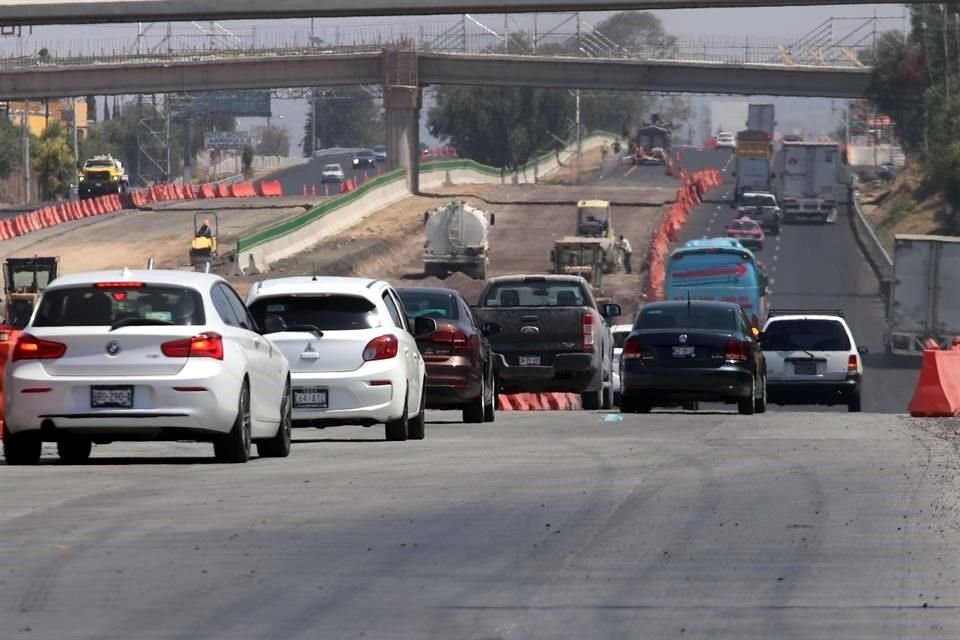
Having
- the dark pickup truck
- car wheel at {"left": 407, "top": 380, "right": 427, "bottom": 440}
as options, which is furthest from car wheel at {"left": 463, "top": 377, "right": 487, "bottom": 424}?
the dark pickup truck

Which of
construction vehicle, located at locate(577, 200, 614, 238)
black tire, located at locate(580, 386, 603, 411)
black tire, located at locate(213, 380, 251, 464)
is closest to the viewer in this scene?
black tire, located at locate(213, 380, 251, 464)

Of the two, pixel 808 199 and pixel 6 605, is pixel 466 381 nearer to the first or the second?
pixel 6 605

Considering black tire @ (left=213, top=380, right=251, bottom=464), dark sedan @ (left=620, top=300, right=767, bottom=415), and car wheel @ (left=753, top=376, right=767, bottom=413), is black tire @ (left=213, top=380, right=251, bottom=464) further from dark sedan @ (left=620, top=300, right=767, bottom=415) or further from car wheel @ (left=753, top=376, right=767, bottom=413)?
car wheel @ (left=753, top=376, right=767, bottom=413)

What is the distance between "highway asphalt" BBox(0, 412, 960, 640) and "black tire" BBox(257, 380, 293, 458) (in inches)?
13.3

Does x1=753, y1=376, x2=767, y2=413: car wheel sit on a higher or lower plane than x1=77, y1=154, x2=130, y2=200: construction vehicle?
higher

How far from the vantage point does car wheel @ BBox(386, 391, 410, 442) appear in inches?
766

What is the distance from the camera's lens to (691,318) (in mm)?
27781

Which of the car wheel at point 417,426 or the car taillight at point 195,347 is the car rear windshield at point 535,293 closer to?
the car wheel at point 417,426

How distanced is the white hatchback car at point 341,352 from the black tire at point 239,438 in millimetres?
2699

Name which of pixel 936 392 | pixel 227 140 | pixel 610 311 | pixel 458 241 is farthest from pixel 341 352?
pixel 227 140

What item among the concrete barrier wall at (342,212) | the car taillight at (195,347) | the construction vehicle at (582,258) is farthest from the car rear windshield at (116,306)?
the concrete barrier wall at (342,212)

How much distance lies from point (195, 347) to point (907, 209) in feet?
336

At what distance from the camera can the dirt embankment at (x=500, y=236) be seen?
78062 millimetres

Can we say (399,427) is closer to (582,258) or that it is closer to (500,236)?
(582,258)
